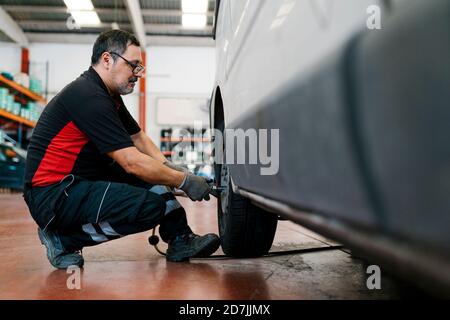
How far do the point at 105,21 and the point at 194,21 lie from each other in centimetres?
199

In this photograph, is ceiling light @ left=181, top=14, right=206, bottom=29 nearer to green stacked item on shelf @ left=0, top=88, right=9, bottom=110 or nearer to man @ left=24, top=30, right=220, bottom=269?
green stacked item on shelf @ left=0, top=88, right=9, bottom=110

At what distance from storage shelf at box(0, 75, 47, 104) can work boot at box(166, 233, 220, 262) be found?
22.7 ft

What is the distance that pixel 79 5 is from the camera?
839 cm

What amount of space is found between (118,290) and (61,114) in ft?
2.41

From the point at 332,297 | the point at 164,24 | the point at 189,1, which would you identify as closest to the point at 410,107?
the point at 332,297

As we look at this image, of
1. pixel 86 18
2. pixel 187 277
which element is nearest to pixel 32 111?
pixel 86 18

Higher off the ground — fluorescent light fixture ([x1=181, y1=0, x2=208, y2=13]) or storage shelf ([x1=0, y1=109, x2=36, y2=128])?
fluorescent light fixture ([x1=181, y1=0, x2=208, y2=13])

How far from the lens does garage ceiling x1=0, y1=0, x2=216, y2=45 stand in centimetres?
889

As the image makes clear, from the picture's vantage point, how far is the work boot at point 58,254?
1.66 metres

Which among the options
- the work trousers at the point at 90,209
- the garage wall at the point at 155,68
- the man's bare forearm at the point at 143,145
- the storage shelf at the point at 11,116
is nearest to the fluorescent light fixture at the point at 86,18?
the garage wall at the point at 155,68

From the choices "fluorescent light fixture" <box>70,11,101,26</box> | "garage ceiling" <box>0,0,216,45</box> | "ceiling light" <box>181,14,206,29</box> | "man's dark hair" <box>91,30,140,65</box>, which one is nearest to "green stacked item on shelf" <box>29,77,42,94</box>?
"garage ceiling" <box>0,0,216,45</box>

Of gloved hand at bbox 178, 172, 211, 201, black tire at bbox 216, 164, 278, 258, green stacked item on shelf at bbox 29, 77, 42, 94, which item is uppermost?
green stacked item on shelf at bbox 29, 77, 42, 94

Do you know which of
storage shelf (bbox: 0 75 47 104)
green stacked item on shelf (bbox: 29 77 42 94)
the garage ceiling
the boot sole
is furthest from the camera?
green stacked item on shelf (bbox: 29 77 42 94)

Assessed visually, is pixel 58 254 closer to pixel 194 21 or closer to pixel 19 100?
pixel 194 21
